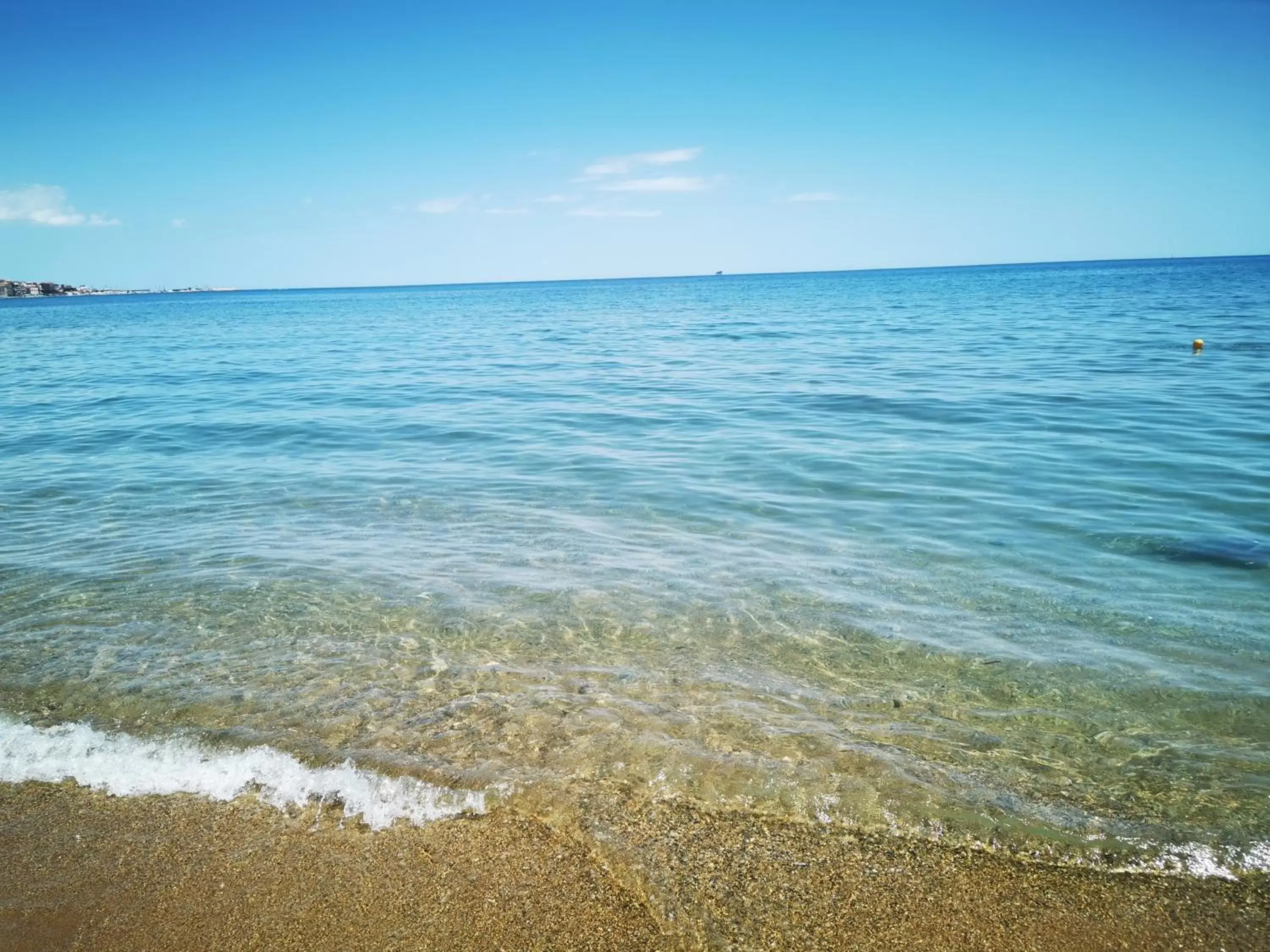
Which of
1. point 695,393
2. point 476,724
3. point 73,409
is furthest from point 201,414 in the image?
point 476,724

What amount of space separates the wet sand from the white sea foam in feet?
0.48

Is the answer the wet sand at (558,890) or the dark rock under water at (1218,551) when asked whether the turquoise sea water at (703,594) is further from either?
the wet sand at (558,890)

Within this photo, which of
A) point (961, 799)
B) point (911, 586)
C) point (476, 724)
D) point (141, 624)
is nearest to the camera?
point (961, 799)

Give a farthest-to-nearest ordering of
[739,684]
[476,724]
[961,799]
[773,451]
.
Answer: [773,451] → [739,684] → [476,724] → [961,799]

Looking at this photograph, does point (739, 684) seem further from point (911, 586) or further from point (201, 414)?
point (201, 414)

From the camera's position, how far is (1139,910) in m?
2.85

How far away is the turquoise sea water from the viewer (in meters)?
3.90

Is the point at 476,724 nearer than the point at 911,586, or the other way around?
the point at 476,724

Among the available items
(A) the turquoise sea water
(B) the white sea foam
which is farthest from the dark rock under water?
(B) the white sea foam

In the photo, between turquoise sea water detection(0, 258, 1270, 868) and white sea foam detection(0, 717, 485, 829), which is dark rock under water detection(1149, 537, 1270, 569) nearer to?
turquoise sea water detection(0, 258, 1270, 868)

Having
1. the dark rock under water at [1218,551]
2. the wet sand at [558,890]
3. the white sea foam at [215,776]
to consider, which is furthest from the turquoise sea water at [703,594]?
the wet sand at [558,890]

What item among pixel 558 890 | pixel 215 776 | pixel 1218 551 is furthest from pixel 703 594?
pixel 1218 551

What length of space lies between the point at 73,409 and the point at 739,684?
726 inches

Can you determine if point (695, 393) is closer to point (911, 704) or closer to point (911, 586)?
point (911, 586)
